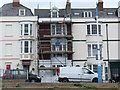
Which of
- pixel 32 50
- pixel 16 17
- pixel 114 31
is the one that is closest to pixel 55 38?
pixel 32 50

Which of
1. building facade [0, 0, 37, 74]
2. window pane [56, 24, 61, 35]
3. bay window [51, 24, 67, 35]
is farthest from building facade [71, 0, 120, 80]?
building facade [0, 0, 37, 74]

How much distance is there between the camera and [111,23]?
119 feet

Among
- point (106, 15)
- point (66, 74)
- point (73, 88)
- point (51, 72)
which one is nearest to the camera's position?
point (73, 88)

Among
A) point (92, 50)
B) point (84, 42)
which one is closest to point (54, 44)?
point (84, 42)

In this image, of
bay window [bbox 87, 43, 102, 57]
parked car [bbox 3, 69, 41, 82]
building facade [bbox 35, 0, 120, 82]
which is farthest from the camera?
bay window [bbox 87, 43, 102, 57]

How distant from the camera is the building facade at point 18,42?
3453cm

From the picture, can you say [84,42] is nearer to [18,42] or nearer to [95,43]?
[95,43]

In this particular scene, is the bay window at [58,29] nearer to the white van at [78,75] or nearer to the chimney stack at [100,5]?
the chimney stack at [100,5]

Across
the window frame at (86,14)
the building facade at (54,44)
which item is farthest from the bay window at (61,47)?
the window frame at (86,14)

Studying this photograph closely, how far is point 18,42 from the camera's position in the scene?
35188 mm

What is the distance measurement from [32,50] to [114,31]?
1204 centimetres

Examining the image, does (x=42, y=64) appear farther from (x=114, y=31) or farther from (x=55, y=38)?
(x=114, y=31)

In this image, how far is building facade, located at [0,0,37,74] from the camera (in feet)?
113

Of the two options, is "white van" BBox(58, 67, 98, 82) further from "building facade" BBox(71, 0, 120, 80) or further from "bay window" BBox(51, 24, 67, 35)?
"bay window" BBox(51, 24, 67, 35)
